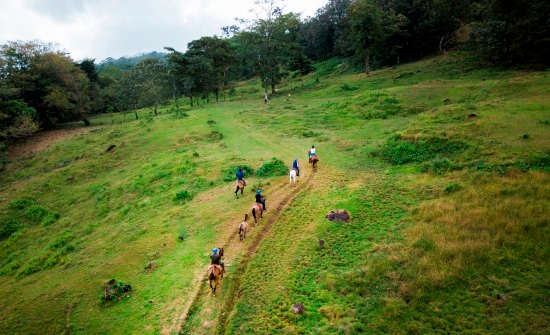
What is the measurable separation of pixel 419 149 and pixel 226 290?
621 inches

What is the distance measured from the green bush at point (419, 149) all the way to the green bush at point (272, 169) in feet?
23.8

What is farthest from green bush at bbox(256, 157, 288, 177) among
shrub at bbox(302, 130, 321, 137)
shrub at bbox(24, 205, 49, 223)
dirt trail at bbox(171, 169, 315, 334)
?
shrub at bbox(24, 205, 49, 223)

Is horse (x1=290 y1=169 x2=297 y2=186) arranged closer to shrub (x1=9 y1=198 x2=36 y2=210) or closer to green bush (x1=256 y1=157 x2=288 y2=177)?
green bush (x1=256 y1=157 x2=288 y2=177)

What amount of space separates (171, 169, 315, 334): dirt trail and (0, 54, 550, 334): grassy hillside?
98 millimetres

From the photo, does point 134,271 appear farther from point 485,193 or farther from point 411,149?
point 411,149

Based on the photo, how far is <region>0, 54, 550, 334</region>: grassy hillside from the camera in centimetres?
925

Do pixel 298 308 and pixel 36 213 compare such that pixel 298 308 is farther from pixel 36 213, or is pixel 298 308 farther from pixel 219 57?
pixel 219 57

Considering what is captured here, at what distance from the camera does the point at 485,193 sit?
13172 mm

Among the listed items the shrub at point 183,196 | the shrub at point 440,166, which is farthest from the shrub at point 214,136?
the shrub at point 440,166

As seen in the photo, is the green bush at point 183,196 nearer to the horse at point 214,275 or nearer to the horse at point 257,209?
the horse at point 257,209

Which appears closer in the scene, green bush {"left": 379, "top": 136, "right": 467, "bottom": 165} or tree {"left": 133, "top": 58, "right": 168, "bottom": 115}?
green bush {"left": 379, "top": 136, "right": 467, "bottom": 165}

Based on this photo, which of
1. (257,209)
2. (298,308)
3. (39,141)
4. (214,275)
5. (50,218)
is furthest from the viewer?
(39,141)

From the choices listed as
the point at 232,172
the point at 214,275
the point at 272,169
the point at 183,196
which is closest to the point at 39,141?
the point at 183,196

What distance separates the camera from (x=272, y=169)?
21609 mm
